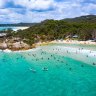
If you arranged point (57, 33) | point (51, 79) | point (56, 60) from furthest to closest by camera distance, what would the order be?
point (57, 33) → point (56, 60) → point (51, 79)

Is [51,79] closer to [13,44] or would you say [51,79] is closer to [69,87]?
[69,87]

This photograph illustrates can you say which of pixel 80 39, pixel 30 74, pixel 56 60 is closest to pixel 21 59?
pixel 56 60

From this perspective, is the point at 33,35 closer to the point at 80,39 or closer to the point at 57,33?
the point at 57,33

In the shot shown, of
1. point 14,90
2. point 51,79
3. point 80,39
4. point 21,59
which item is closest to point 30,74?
point 51,79

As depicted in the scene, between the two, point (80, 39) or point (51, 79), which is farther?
point (80, 39)

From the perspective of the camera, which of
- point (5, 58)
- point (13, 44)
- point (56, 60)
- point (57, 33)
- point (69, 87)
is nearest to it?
point (69, 87)

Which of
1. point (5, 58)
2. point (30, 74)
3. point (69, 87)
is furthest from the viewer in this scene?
point (5, 58)
